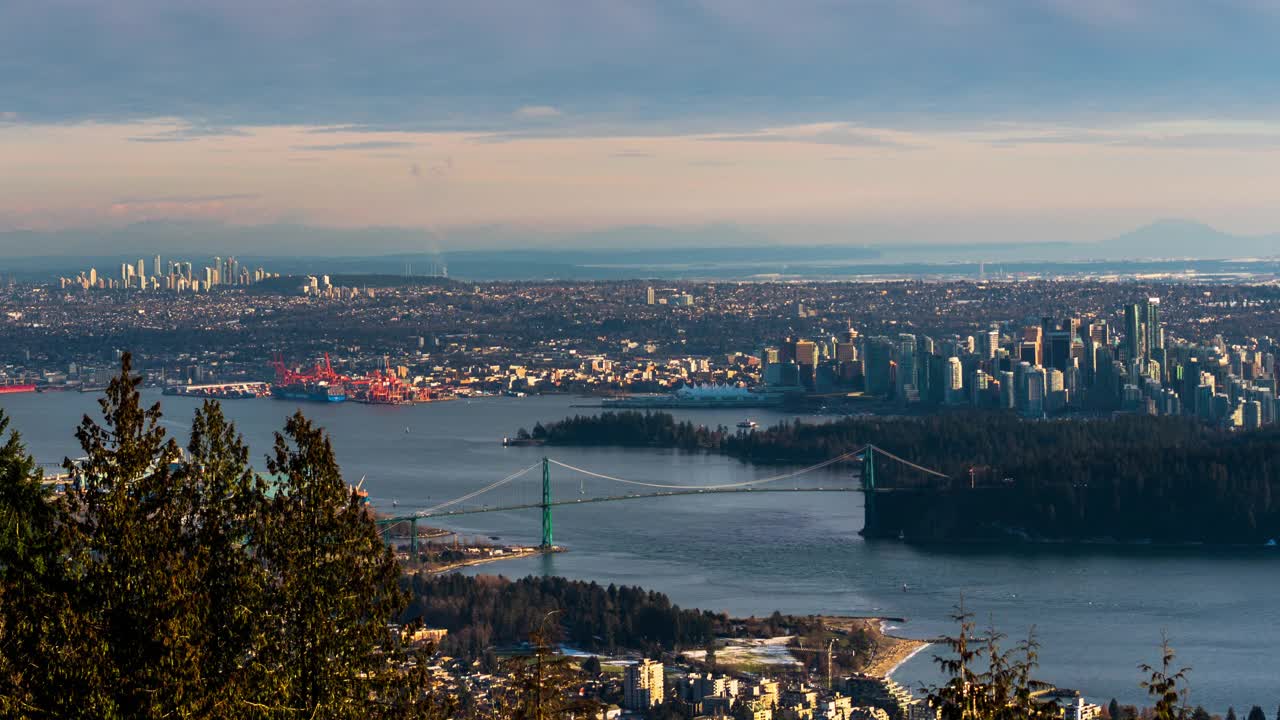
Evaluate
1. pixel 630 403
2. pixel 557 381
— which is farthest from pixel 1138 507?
pixel 557 381

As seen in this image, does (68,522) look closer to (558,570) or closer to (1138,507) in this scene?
(558,570)

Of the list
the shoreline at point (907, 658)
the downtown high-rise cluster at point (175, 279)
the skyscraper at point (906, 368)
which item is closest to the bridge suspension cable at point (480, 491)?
the shoreline at point (907, 658)

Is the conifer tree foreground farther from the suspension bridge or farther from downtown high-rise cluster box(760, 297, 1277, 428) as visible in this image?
downtown high-rise cluster box(760, 297, 1277, 428)

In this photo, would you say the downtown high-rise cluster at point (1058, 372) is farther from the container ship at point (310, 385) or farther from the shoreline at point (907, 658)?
the shoreline at point (907, 658)

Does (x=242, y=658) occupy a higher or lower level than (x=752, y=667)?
higher

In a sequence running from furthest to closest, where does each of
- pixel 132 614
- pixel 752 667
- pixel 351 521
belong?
pixel 752 667
pixel 351 521
pixel 132 614

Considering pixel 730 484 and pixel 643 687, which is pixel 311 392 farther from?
pixel 643 687

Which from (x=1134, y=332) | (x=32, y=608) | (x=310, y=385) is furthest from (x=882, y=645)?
(x=310, y=385)

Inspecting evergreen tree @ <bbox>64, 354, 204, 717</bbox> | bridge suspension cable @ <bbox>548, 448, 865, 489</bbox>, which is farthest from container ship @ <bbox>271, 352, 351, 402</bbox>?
evergreen tree @ <bbox>64, 354, 204, 717</bbox>
